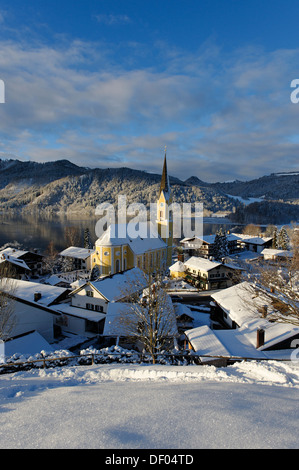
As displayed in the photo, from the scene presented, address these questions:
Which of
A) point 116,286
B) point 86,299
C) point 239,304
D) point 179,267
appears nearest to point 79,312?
point 86,299

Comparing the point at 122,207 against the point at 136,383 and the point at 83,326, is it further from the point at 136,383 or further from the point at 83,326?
the point at 136,383

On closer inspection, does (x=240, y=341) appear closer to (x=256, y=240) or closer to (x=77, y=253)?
(x=77, y=253)

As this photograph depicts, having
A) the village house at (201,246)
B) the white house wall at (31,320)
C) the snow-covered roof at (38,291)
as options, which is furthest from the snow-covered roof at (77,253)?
the white house wall at (31,320)

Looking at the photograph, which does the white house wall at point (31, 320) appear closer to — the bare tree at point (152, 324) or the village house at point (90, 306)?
the village house at point (90, 306)

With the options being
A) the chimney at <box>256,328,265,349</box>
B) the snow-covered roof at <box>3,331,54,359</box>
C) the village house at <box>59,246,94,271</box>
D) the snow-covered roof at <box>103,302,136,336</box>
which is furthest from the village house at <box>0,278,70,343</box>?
the village house at <box>59,246,94,271</box>

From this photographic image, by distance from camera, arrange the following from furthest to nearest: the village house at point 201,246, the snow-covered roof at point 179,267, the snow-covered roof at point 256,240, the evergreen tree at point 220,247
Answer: the snow-covered roof at point 256,240 → the village house at point 201,246 → the evergreen tree at point 220,247 → the snow-covered roof at point 179,267

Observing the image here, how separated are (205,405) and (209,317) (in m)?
17.8

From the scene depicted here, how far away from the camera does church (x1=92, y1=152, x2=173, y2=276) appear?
35.3 meters

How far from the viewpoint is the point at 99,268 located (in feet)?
117

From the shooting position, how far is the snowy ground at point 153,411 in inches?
136

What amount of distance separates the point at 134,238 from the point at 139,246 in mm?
1477

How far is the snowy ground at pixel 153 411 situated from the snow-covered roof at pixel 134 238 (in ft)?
94.4

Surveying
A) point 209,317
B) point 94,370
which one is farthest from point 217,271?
point 94,370
